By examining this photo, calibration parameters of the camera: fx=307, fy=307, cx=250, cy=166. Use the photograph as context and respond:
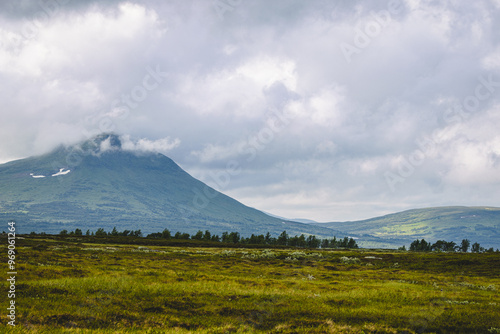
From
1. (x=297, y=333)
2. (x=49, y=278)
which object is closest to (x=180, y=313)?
(x=297, y=333)

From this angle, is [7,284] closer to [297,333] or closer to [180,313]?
[180,313]

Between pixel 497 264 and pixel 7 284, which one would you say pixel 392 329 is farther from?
pixel 497 264

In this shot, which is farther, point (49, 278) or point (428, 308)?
point (49, 278)

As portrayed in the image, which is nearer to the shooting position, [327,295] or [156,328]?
[156,328]

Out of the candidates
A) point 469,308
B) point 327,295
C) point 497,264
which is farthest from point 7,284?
point 497,264

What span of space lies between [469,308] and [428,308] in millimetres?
2747

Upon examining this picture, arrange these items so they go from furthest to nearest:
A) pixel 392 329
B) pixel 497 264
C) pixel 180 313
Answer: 1. pixel 497 264
2. pixel 180 313
3. pixel 392 329

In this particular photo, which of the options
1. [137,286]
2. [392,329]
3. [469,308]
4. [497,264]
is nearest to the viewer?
[392,329]

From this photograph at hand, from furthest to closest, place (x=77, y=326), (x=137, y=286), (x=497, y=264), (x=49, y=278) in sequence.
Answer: (x=497, y=264) → (x=49, y=278) → (x=137, y=286) → (x=77, y=326)

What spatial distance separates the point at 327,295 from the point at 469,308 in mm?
9567

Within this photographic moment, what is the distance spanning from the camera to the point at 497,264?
5662cm

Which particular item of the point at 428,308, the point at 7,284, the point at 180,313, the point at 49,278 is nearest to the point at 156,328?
the point at 180,313

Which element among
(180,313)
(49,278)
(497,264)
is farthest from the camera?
(497,264)

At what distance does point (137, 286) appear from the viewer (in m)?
23.7
